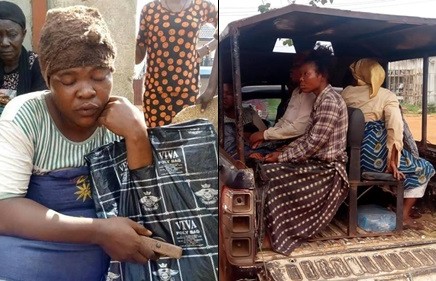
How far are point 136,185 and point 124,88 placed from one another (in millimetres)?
342

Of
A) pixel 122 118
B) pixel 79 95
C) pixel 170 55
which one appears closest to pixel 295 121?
pixel 170 55

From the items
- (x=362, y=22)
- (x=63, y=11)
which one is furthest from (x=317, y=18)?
(x=63, y=11)

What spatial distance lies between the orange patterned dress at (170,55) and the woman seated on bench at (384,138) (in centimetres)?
189

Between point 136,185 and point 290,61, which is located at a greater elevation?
point 290,61

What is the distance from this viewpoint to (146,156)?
1.55 meters

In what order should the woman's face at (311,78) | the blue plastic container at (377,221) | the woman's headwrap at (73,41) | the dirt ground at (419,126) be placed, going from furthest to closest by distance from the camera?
the dirt ground at (419,126) → the woman's face at (311,78) → the blue plastic container at (377,221) → the woman's headwrap at (73,41)

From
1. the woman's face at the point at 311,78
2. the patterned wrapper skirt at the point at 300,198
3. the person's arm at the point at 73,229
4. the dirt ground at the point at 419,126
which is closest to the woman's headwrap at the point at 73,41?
the person's arm at the point at 73,229

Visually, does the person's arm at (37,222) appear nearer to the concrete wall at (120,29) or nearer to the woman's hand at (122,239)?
the woman's hand at (122,239)

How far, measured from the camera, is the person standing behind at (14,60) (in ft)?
5.05

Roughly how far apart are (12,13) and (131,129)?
58 centimetres

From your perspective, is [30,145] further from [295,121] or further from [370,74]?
[370,74]

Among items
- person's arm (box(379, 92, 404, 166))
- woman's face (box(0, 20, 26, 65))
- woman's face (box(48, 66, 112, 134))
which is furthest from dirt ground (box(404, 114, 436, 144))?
woman's face (box(0, 20, 26, 65))

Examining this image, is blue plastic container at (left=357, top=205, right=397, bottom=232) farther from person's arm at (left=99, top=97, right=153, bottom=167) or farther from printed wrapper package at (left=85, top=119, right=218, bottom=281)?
person's arm at (left=99, top=97, right=153, bottom=167)

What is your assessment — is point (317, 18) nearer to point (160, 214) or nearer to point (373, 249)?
point (373, 249)
